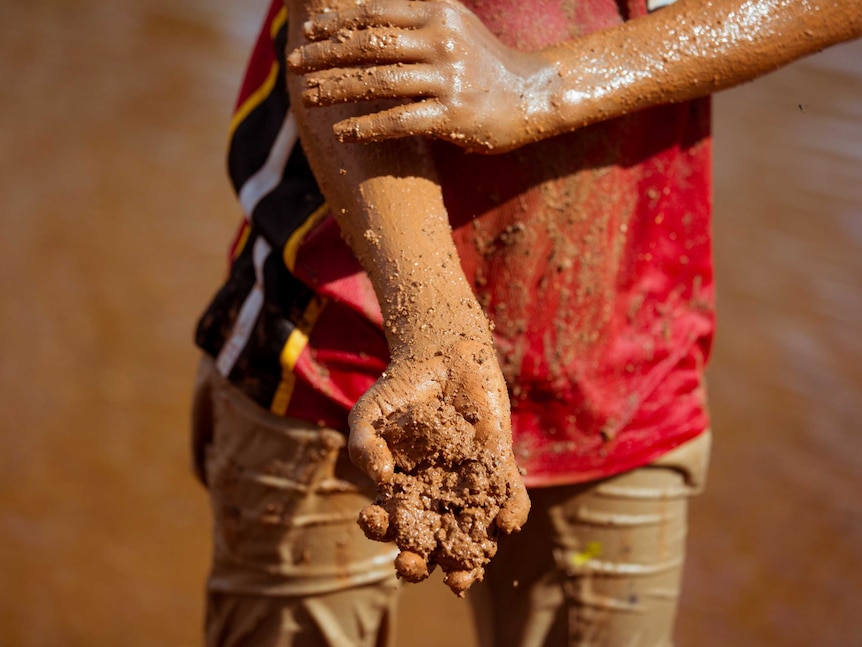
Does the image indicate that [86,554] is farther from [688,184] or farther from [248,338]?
[688,184]

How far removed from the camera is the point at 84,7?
596 centimetres

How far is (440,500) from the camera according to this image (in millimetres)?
1027

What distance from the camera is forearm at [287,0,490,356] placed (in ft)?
3.64

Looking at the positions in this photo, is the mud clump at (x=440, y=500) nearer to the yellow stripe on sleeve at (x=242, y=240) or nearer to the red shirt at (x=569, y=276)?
the red shirt at (x=569, y=276)

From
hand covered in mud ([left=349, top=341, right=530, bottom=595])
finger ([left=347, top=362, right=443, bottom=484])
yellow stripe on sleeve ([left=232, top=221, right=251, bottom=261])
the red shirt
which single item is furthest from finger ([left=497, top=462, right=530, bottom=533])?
yellow stripe on sleeve ([left=232, top=221, right=251, bottom=261])

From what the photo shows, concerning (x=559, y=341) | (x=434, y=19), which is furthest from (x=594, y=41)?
(x=559, y=341)

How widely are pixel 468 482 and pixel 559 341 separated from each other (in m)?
0.42

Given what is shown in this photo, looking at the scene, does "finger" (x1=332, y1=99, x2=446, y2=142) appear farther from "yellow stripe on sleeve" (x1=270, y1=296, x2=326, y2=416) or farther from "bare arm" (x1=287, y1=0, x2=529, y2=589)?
"yellow stripe on sleeve" (x1=270, y1=296, x2=326, y2=416)

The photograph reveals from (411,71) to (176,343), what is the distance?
8.84ft

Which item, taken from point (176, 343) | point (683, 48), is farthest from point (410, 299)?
point (176, 343)

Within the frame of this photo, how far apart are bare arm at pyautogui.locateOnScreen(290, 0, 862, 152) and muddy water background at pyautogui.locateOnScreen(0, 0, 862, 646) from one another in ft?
6.78

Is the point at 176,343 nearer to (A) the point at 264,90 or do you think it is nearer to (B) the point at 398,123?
(A) the point at 264,90

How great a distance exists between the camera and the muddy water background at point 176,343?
9.73 ft

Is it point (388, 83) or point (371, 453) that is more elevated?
point (388, 83)
